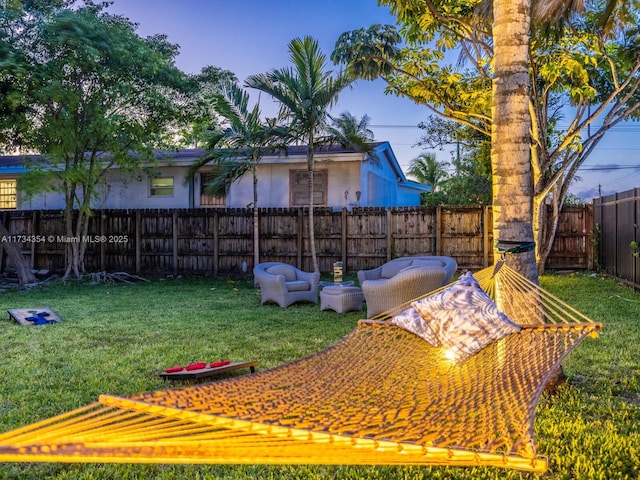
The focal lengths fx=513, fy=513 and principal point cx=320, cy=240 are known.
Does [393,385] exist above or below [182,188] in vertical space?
below

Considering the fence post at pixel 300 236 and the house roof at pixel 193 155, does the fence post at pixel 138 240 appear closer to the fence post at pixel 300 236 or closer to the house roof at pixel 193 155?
the house roof at pixel 193 155

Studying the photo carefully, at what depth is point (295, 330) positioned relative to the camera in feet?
18.4

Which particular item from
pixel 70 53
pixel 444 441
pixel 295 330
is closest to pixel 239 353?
pixel 295 330

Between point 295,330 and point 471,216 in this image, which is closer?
point 295,330

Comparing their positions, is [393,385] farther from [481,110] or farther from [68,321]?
[481,110]

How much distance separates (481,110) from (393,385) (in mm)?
7532

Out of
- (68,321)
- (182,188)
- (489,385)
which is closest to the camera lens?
(489,385)

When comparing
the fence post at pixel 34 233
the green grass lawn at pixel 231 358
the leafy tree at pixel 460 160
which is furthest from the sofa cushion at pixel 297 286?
the fence post at pixel 34 233

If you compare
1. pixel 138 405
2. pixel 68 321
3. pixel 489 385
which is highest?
pixel 138 405

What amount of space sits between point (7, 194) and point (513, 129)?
15.4m

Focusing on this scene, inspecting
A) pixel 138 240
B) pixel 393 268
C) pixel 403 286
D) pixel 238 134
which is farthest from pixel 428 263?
pixel 138 240

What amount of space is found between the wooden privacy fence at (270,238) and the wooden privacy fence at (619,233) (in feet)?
2.21

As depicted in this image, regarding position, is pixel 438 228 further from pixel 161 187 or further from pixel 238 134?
pixel 161 187

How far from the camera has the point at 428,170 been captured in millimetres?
23297
